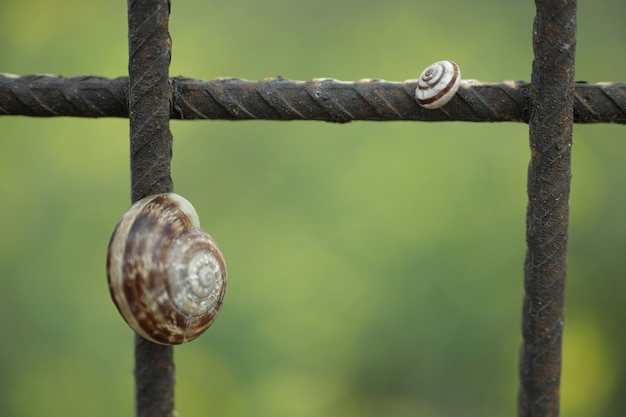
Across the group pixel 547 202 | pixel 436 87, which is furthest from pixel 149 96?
pixel 547 202

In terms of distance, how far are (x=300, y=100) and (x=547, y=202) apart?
296mm

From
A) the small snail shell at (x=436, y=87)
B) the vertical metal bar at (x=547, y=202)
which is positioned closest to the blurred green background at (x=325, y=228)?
the vertical metal bar at (x=547, y=202)

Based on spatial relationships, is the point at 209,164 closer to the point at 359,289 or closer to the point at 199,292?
the point at 359,289

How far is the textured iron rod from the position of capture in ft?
2.44

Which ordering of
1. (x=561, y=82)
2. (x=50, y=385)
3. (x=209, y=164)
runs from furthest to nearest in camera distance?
(x=209, y=164), (x=50, y=385), (x=561, y=82)

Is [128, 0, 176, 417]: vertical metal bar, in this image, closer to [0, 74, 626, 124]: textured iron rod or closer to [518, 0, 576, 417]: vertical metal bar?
[0, 74, 626, 124]: textured iron rod

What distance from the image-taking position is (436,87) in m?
0.72

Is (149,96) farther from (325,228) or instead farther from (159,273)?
(325,228)

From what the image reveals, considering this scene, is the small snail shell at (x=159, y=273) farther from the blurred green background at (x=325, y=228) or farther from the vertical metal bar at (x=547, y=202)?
the blurred green background at (x=325, y=228)

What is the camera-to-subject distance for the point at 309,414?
218 cm

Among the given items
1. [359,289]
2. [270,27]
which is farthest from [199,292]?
[270,27]

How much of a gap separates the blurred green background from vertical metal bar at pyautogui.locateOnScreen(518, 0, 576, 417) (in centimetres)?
136

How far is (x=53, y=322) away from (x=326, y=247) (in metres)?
0.92

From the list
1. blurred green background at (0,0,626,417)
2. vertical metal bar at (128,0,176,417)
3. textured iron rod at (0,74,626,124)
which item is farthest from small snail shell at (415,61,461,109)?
blurred green background at (0,0,626,417)
